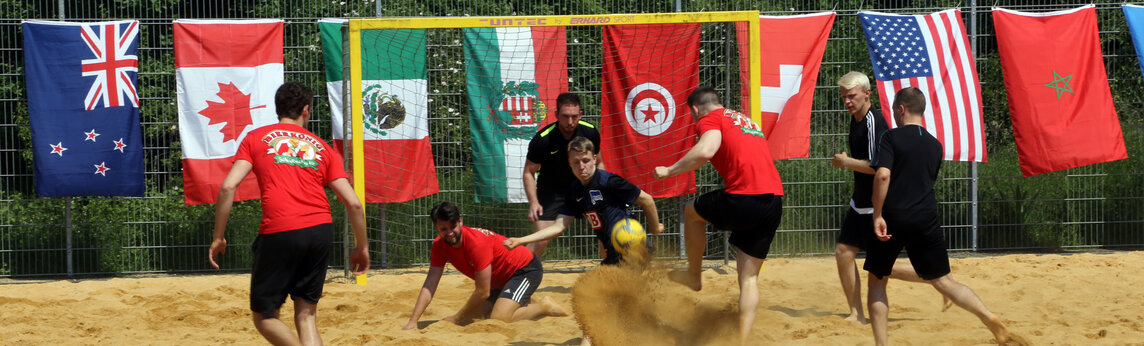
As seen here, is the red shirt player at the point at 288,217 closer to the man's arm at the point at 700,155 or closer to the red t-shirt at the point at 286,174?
the red t-shirt at the point at 286,174

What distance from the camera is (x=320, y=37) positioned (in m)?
9.86

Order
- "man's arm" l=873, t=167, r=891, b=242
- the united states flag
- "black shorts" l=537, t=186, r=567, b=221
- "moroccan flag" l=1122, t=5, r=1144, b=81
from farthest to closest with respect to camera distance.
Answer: "moroccan flag" l=1122, t=5, r=1144, b=81 < the united states flag < "black shorts" l=537, t=186, r=567, b=221 < "man's arm" l=873, t=167, r=891, b=242

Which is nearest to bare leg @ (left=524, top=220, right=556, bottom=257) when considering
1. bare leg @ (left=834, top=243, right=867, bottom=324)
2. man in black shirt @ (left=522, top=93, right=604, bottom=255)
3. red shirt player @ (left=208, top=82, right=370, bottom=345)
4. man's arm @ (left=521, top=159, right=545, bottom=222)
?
man in black shirt @ (left=522, top=93, right=604, bottom=255)

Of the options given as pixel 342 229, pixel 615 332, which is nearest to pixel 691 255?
pixel 615 332

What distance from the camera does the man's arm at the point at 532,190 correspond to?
7.20 meters

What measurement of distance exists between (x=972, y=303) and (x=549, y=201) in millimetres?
3500

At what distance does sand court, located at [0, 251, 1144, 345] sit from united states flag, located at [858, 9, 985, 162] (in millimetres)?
1268

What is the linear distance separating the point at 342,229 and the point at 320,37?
6.60 feet

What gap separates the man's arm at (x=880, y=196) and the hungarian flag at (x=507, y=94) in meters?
4.80

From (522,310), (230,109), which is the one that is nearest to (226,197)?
(522,310)

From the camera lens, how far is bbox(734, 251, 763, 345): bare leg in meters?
5.52

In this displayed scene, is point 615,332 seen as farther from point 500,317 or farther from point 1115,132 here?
point 1115,132

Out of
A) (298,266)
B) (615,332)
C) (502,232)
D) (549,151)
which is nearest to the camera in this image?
(298,266)

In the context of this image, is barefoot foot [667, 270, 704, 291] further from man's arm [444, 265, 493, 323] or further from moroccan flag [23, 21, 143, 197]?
moroccan flag [23, 21, 143, 197]
